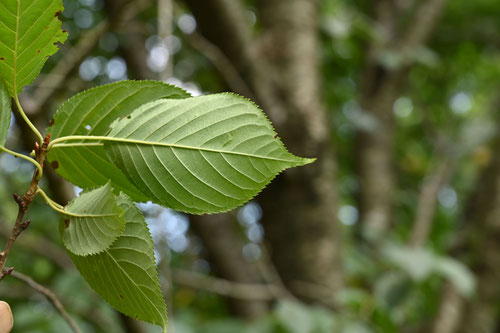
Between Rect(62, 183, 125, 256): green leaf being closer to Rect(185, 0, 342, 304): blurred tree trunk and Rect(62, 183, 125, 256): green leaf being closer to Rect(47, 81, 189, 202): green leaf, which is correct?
Rect(47, 81, 189, 202): green leaf

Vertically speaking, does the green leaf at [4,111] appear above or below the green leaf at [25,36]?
below

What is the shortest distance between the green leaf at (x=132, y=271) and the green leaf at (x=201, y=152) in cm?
2

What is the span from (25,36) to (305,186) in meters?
1.12

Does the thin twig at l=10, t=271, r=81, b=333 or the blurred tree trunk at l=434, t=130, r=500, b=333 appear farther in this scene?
the blurred tree trunk at l=434, t=130, r=500, b=333

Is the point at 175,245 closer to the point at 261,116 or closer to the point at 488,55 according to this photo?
the point at 488,55

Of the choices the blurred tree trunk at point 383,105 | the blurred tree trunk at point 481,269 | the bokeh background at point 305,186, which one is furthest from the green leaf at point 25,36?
the blurred tree trunk at point 383,105

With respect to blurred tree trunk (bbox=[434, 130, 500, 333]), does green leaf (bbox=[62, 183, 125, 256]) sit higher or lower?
lower

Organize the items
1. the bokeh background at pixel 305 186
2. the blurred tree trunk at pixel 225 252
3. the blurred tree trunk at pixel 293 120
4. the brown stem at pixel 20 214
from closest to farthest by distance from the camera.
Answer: the brown stem at pixel 20 214 → the bokeh background at pixel 305 186 → the blurred tree trunk at pixel 293 120 → the blurred tree trunk at pixel 225 252

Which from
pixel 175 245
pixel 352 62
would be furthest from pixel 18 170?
pixel 352 62

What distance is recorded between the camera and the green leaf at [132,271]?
0.25m

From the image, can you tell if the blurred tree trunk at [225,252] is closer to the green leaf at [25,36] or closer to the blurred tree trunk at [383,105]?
the blurred tree trunk at [383,105]

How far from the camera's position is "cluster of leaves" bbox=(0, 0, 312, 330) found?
0.84ft

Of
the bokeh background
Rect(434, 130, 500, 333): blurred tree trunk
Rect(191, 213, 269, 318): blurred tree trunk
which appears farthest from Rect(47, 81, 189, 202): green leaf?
Rect(434, 130, 500, 333): blurred tree trunk

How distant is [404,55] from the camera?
1.91m
